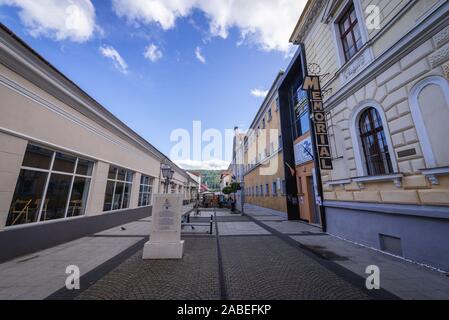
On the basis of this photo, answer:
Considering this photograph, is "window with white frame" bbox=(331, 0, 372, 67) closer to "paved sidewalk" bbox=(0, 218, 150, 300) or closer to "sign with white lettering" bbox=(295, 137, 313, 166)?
"sign with white lettering" bbox=(295, 137, 313, 166)

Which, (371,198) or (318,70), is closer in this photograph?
(371,198)

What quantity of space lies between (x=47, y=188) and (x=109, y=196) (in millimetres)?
3679

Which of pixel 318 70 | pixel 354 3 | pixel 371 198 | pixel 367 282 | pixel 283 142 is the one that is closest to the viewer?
pixel 367 282

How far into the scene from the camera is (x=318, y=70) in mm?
8836

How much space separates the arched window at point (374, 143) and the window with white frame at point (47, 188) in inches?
430

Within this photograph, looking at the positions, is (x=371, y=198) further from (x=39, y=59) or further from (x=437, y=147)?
(x=39, y=59)

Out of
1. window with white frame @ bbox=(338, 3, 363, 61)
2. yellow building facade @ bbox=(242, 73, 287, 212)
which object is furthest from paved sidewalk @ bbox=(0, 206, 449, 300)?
yellow building facade @ bbox=(242, 73, 287, 212)

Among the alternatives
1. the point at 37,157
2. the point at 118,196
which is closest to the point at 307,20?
the point at 37,157

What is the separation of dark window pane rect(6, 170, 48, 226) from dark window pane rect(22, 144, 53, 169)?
0.78 feet

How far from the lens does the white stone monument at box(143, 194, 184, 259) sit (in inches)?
195

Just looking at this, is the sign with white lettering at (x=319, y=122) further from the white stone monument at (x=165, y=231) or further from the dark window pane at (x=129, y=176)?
the dark window pane at (x=129, y=176)

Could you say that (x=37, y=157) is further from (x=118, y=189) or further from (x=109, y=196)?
(x=118, y=189)
